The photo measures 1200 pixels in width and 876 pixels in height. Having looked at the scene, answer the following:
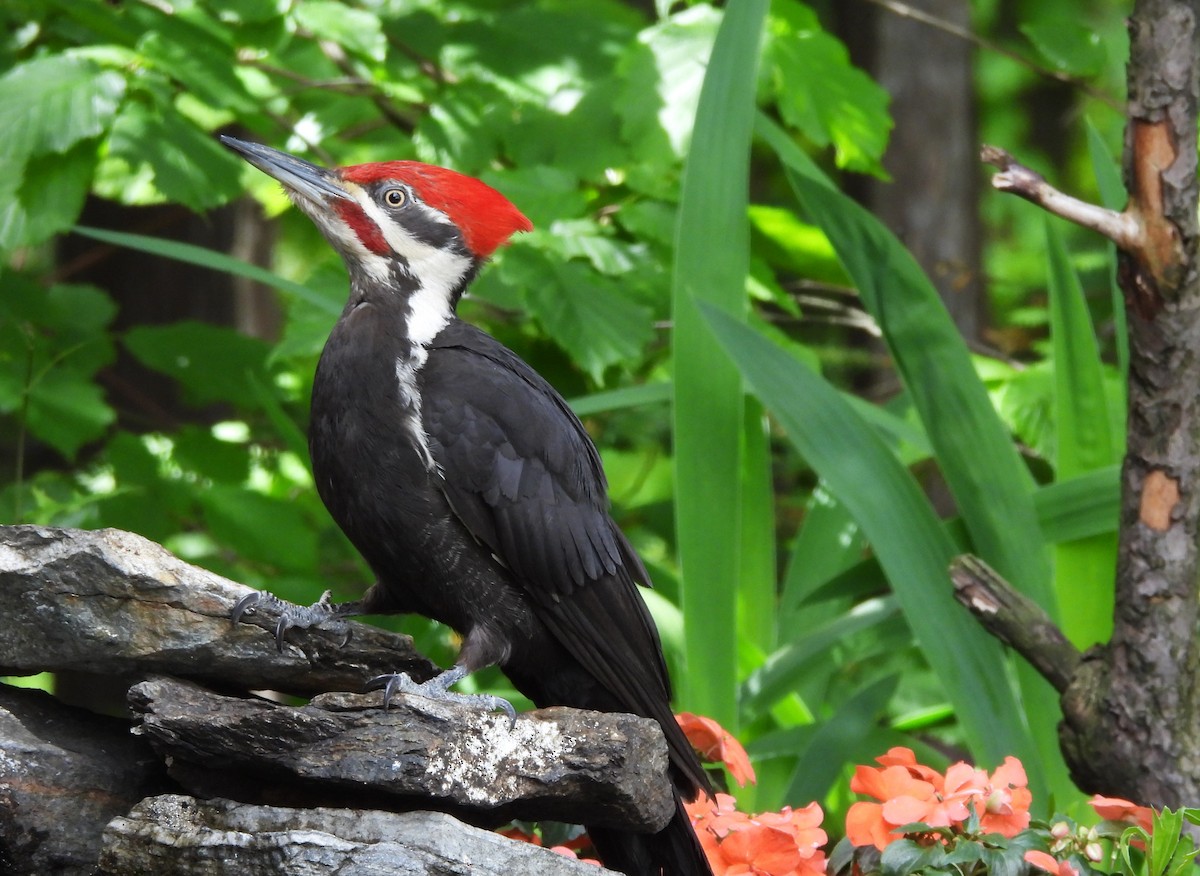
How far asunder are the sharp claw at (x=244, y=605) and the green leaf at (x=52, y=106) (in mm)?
1232

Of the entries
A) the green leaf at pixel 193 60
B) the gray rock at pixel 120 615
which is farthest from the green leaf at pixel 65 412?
the gray rock at pixel 120 615

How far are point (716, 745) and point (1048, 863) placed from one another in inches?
24.0

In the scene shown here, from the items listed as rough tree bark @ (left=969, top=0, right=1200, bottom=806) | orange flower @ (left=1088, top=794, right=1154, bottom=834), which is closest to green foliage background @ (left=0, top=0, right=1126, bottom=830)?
rough tree bark @ (left=969, top=0, right=1200, bottom=806)

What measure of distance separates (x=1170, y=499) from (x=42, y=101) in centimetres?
237

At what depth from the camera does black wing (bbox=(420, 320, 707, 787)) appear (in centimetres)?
203

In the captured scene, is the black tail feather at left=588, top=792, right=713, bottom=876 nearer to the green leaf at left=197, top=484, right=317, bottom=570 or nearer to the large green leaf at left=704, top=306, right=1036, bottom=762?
the large green leaf at left=704, top=306, right=1036, bottom=762

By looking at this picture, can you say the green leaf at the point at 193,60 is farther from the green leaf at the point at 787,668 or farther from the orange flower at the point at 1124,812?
the orange flower at the point at 1124,812

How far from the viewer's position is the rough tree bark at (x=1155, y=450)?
7.06 feet

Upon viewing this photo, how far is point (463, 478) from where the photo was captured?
2.02 meters

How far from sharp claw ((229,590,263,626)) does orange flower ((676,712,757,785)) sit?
29.3 inches

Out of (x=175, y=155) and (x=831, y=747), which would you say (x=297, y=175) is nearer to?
(x=175, y=155)

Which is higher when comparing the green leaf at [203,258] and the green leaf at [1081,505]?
the green leaf at [203,258]

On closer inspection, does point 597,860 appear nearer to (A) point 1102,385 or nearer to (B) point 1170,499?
(B) point 1170,499

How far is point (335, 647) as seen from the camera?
2064mm
